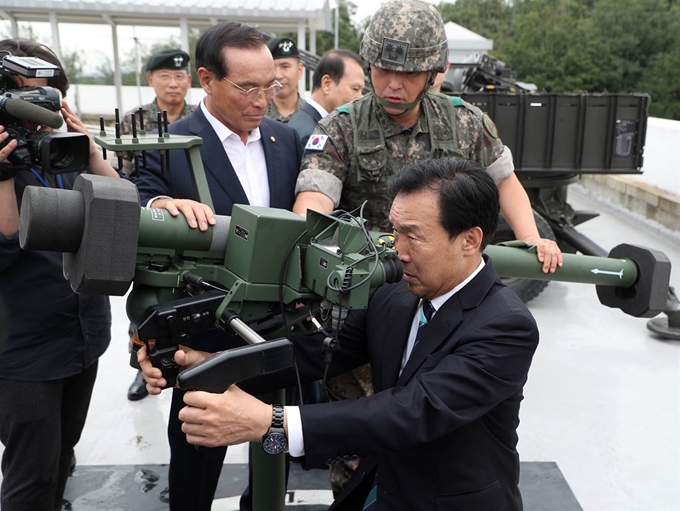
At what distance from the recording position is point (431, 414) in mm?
1656

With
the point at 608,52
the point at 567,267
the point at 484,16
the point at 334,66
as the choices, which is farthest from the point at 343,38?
the point at 567,267

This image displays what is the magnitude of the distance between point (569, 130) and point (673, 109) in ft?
68.4

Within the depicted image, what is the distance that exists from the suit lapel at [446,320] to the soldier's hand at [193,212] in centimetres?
57

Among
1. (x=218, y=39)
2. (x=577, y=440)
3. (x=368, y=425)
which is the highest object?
(x=218, y=39)

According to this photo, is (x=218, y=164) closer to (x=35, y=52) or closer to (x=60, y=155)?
(x=60, y=155)

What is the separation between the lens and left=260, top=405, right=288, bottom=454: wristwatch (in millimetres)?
1590

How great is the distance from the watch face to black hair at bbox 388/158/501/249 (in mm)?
595

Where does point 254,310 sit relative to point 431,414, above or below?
above

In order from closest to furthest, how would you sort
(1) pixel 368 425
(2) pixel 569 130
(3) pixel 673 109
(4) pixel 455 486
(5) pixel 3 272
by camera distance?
(1) pixel 368 425
(4) pixel 455 486
(5) pixel 3 272
(2) pixel 569 130
(3) pixel 673 109

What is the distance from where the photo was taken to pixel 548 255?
7.81ft

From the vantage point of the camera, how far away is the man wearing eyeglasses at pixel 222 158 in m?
2.31

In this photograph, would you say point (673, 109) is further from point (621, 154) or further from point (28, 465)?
point (28, 465)

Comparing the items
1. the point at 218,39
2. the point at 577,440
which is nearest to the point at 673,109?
the point at 577,440

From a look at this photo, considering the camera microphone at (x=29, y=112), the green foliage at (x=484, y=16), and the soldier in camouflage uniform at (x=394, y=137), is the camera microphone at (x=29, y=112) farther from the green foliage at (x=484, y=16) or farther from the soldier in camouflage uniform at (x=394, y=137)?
the green foliage at (x=484, y=16)
